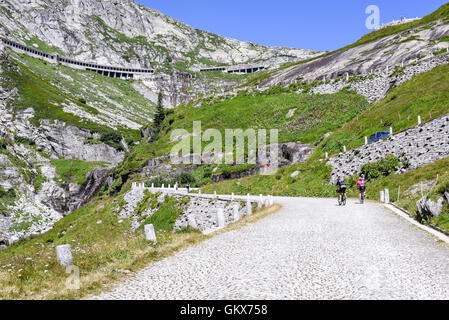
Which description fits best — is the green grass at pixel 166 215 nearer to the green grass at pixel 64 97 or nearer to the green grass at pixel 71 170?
the green grass at pixel 71 170

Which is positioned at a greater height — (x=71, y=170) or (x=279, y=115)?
(x=279, y=115)

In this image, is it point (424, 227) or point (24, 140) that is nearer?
point (424, 227)

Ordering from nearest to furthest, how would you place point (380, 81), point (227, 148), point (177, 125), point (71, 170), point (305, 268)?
1. point (305, 268)
2. point (227, 148)
3. point (380, 81)
4. point (177, 125)
5. point (71, 170)

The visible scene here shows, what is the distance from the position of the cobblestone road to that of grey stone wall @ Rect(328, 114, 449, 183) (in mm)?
19057

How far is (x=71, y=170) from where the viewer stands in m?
96.2

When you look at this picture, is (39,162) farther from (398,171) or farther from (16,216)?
(398,171)

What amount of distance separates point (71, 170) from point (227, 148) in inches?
2224

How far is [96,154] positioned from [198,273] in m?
117

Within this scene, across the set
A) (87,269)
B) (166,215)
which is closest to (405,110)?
(166,215)

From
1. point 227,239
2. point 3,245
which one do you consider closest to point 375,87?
point 227,239

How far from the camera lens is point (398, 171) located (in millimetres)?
31578

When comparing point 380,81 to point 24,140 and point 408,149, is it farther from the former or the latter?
point 24,140

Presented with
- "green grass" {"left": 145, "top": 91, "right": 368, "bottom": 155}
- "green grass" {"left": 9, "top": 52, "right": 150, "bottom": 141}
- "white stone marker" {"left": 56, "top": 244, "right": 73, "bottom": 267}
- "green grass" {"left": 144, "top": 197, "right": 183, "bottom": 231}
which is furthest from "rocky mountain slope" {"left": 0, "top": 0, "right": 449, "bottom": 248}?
"white stone marker" {"left": 56, "top": 244, "right": 73, "bottom": 267}

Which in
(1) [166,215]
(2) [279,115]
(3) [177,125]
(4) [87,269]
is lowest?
(1) [166,215]
